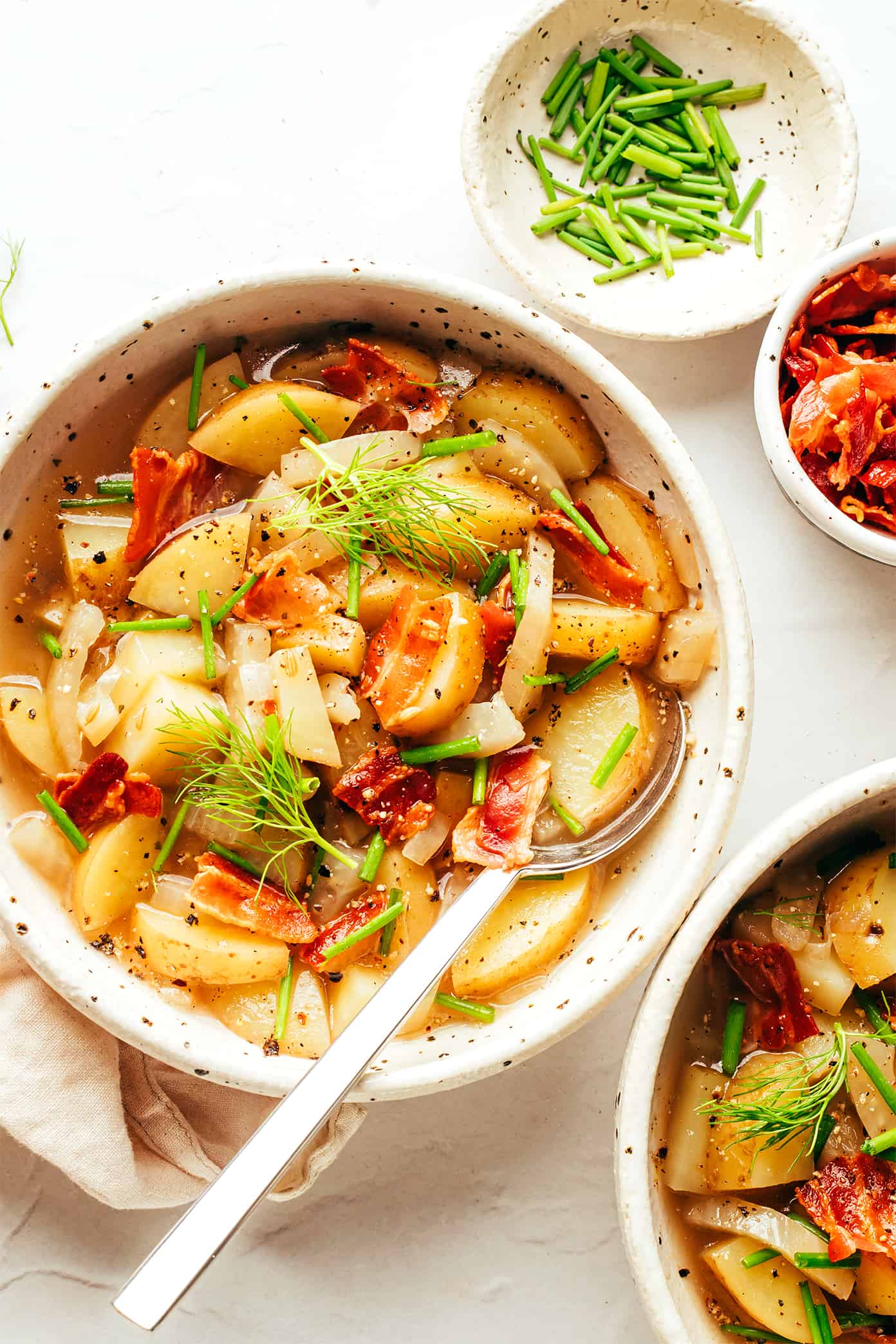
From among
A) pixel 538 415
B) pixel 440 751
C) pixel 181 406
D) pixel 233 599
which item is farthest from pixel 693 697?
pixel 181 406

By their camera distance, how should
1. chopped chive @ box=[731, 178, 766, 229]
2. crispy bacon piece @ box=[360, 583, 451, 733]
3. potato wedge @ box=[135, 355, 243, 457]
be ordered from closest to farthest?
crispy bacon piece @ box=[360, 583, 451, 733]
potato wedge @ box=[135, 355, 243, 457]
chopped chive @ box=[731, 178, 766, 229]

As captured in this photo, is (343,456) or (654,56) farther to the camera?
(654,56)

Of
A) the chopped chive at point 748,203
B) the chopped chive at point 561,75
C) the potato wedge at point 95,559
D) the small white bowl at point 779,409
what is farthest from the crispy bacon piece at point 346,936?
the chopped chive at point 561,75

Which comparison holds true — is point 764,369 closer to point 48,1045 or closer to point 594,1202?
point 594,1202

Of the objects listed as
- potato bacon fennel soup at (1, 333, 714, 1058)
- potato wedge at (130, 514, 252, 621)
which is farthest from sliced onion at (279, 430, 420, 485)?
potato wedge at (130, 514, 252, 621)

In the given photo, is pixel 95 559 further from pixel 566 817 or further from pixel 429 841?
pixel 566 817

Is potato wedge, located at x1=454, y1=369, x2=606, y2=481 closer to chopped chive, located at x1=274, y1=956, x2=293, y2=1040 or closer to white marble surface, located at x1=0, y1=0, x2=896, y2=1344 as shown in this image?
white marble surface, located at x1=0, y1=0, x2=896, y2=1344
